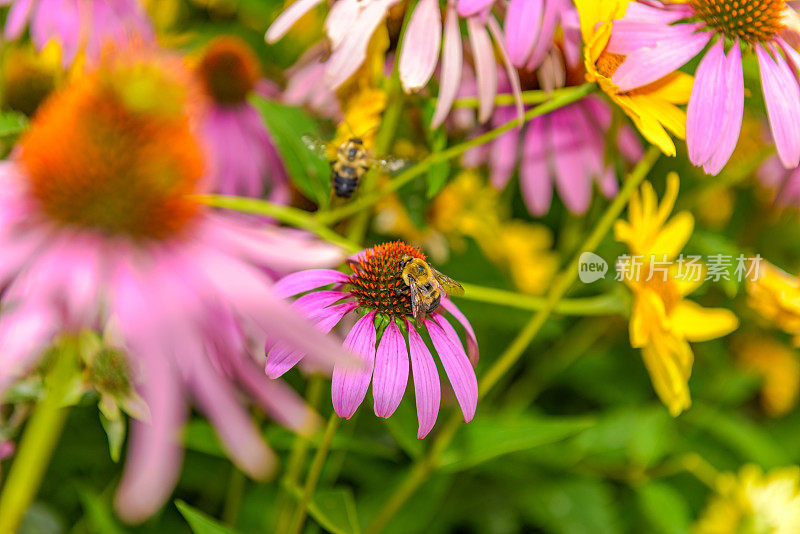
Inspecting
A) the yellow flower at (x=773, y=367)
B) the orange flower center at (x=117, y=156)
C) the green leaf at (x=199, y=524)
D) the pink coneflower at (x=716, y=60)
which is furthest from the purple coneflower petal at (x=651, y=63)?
the yellow flower at (x=773, y=367)

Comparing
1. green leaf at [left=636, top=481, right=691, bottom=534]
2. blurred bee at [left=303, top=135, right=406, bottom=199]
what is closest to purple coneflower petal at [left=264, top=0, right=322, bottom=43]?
blurred bee at [left=303, top=135, right=406, bottom=199]

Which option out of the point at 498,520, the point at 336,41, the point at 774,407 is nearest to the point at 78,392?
the point at 336,41

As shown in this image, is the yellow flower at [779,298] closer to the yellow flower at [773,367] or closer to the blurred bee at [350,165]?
the blurred bee at [350,165]

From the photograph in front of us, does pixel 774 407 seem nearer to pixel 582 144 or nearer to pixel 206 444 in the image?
pixel 582 144

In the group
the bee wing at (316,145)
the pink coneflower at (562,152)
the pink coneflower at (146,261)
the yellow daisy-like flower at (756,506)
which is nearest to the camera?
the pink coneflower at (146,261)

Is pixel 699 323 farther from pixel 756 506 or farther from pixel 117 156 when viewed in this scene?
pixel 117 156
